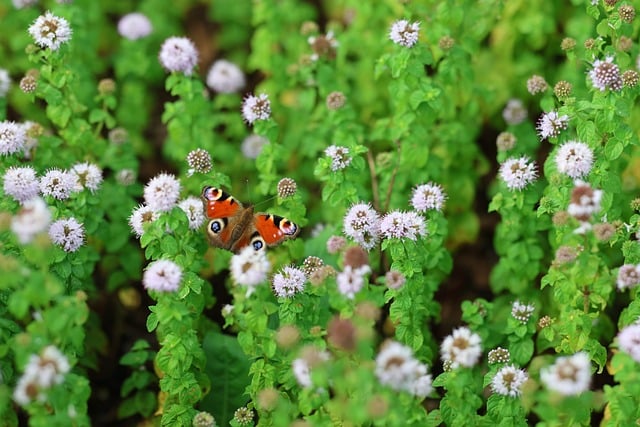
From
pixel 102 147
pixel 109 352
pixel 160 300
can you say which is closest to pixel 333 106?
pixel 102 147

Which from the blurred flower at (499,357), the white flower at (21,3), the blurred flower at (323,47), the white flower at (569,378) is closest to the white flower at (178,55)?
the blurred flower at (323,47)

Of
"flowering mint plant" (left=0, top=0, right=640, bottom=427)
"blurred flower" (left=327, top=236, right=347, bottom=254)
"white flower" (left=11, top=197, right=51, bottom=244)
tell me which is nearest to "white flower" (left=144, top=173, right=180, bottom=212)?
"flowering mint plant" (left=0, top=0, right=640, bottom=427)

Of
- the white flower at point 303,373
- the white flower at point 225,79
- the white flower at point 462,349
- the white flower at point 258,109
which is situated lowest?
the white flower at point 303,373

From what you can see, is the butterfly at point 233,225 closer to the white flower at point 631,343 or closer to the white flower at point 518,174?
the white flower at point 518,174

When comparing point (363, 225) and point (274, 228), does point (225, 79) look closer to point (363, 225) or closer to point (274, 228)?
point (274, 228)

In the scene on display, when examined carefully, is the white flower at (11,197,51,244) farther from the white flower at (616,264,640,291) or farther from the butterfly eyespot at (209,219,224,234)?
the white flower at (616,264,640,291)

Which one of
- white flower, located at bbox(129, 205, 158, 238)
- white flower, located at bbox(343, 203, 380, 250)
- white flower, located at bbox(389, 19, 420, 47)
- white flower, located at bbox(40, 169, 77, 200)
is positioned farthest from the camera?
white flower, located at bbox(389, 19, 420, 47)

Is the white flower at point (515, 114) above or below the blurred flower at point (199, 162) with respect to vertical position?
above
